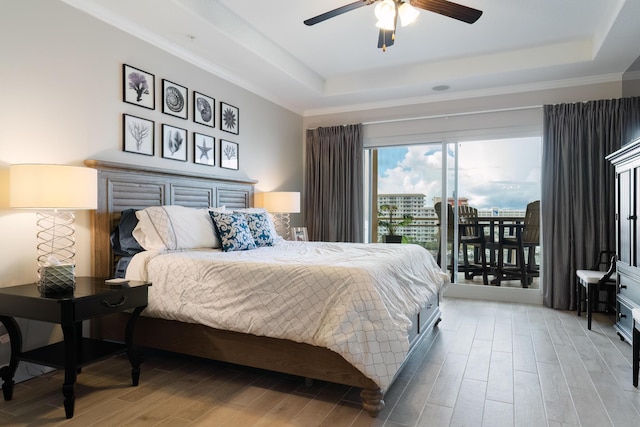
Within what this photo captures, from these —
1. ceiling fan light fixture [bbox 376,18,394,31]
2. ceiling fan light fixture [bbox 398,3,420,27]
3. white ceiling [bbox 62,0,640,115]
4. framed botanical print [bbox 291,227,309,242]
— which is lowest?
framed botanical print [bbox 291,227,309,242]

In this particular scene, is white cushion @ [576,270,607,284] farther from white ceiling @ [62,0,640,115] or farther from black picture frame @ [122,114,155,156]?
black picture frame @ [122,114,155,156]

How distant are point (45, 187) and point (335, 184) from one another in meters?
3.72

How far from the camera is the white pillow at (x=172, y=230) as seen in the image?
9.36 feet

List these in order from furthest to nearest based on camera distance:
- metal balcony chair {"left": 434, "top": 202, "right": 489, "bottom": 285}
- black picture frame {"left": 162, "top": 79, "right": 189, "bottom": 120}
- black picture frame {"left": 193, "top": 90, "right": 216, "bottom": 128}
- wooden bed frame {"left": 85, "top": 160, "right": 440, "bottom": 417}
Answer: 1. metal balcony chair {"left": 434, "top": 202, "right": 489, "bottom": 285}
2. black picture frame {"left": 193, "top": 90, "right": 216, "bottom": 128}
3. black picture frame {"left": 162, "top": 79, "right": 189, "bottom": 120}
4. wooden bed frame {"left": 85, "top": 160, "right": 440, "bottom": 417}

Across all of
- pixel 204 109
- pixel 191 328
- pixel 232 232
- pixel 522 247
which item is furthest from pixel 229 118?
pixel 522 247

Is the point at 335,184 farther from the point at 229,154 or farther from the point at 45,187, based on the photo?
the point at 45,187

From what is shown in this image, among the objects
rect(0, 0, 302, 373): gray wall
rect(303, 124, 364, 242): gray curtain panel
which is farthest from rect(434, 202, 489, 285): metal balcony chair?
rect(0, 0, 302, 373): gray wall

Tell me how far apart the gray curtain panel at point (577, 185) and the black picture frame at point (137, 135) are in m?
4.10

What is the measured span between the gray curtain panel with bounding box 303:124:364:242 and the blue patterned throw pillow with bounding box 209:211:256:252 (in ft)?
7.36

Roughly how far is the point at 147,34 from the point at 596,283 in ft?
14.7

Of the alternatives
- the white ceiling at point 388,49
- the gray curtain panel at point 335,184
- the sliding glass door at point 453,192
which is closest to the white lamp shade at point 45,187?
the white ceiling at point 388,49

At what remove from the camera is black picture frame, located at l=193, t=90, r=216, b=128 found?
3816 mm

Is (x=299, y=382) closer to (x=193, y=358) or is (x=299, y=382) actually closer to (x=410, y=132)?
(x=193, y=358)

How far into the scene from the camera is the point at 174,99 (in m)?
3.58
